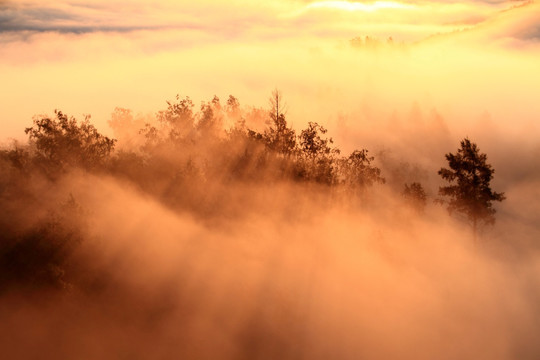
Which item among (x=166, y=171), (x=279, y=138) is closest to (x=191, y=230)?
(x=166, y=171)

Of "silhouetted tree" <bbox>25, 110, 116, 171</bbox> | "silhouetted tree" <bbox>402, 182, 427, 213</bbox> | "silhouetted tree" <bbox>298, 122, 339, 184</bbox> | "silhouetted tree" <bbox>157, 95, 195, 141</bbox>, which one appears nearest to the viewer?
"silhouetted tree" <bbox>25, 110, 116, 171</bbox>

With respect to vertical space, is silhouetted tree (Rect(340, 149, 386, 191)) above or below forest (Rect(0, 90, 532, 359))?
above

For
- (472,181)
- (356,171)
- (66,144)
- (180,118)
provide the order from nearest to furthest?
(66,144) < (472,181) < (180,118) < (356,171)

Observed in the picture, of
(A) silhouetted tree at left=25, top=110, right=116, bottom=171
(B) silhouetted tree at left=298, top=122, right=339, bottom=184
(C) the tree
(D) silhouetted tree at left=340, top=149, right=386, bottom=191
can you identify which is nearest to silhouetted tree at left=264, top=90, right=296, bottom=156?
(B) silhouetted tree at left=298, top=122, right=339, bottom=184

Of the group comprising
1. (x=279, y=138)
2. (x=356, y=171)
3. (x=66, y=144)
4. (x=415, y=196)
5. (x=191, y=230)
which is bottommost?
(x=191, y=230)

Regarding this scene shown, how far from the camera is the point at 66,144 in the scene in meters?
44.2

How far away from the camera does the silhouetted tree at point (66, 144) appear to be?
43.6 meters

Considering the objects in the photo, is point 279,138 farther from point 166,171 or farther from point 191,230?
point 191,230

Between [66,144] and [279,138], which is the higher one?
[279,138]

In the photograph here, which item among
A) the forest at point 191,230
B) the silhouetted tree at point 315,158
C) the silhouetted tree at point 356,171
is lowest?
the forest at point 191,230

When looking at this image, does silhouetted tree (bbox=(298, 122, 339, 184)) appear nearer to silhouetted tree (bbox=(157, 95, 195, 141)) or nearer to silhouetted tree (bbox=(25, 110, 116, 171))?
silhouetted tree (bbox=(157, 95, 195, 141))

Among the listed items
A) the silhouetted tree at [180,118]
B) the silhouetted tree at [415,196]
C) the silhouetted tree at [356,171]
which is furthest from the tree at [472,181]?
the silhouetted tree at [180,118]

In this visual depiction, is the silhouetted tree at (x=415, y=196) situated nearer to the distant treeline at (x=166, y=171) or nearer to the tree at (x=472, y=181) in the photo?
the distant treeline at (x=166, y=171)

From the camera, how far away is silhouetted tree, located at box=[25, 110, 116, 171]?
43594mm
